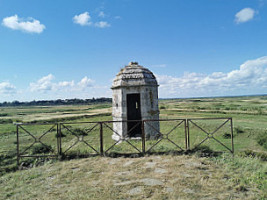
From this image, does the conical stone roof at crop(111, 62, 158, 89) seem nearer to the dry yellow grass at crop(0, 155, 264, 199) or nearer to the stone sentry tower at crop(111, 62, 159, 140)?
the stone sentry tower at crop(111, 62, 159, 140)

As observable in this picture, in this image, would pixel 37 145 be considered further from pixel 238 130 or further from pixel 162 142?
pixel 238 130

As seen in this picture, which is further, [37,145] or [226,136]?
[226,136]

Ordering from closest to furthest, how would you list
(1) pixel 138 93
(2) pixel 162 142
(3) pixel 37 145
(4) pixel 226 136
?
(2) pixel 162 142
(1) pixel 138 93
(3) pixel 37 145
(4) pixel 226 136

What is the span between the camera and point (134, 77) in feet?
31.2

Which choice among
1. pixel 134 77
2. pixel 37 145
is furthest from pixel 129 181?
pixel 37 145

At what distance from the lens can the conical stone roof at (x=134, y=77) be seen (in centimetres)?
948

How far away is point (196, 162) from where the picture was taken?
18.1ft

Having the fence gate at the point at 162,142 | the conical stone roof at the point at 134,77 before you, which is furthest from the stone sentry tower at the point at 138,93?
the fence gate at the point at 162,142

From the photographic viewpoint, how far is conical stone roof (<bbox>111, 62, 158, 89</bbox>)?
9.48 m

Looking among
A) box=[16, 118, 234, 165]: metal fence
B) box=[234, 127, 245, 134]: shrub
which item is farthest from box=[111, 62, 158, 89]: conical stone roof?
box=[234, 127, 245, 134]: shrub

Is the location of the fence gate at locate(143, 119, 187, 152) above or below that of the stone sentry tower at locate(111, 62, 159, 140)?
below

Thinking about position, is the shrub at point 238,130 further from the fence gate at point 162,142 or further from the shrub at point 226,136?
the fence gate at point 162,142

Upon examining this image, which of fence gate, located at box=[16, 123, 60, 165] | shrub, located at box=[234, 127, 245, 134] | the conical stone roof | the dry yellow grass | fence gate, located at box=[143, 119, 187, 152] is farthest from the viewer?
shrub, located at box=[234, 127, 245, 134]

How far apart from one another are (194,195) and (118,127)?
21.9 ft
